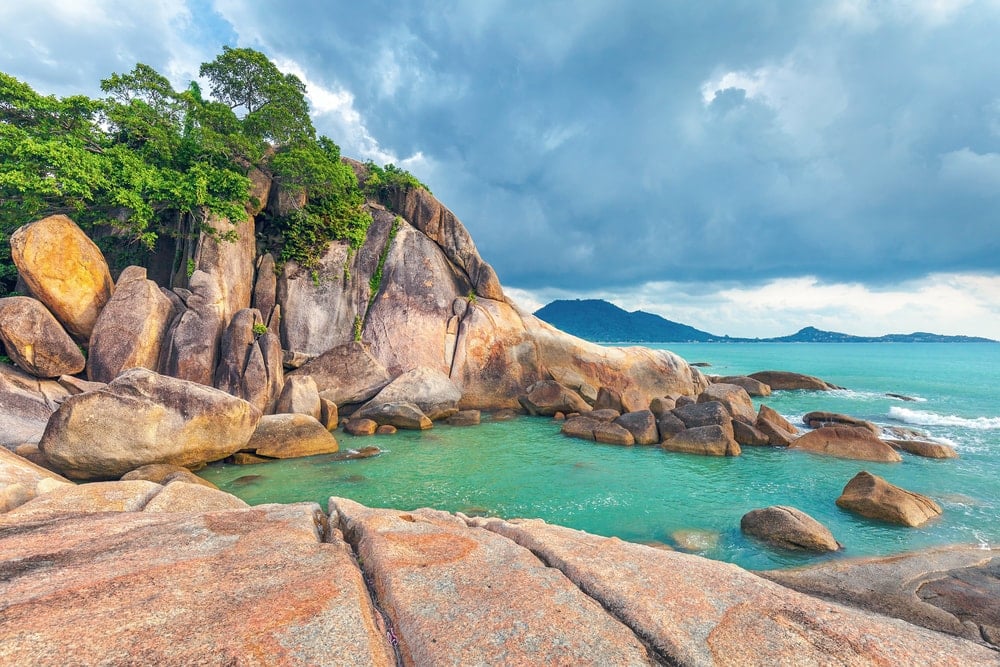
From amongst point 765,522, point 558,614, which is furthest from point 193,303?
point 765,522

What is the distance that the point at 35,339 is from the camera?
13.6 m

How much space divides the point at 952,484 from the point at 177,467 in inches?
874

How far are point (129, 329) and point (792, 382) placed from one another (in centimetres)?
4382

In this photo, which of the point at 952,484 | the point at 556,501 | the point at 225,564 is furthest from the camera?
the point at 952,484

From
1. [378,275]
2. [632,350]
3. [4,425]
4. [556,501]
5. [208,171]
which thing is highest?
[208,171]

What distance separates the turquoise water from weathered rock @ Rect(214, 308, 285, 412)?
11.0 feet

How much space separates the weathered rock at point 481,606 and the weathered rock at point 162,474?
748 cm

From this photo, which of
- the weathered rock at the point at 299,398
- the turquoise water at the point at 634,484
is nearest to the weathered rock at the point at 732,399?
the turquoise water at the point at 634,484

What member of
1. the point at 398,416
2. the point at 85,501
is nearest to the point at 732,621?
the point at 85,501

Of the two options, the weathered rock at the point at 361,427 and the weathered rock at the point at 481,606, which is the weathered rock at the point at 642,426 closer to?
the weathered rock at the point at 361,427

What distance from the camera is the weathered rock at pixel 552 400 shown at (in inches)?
875

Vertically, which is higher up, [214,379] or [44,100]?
[44,100]

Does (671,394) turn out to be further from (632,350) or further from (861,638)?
(861,638)

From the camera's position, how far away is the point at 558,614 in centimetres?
380
